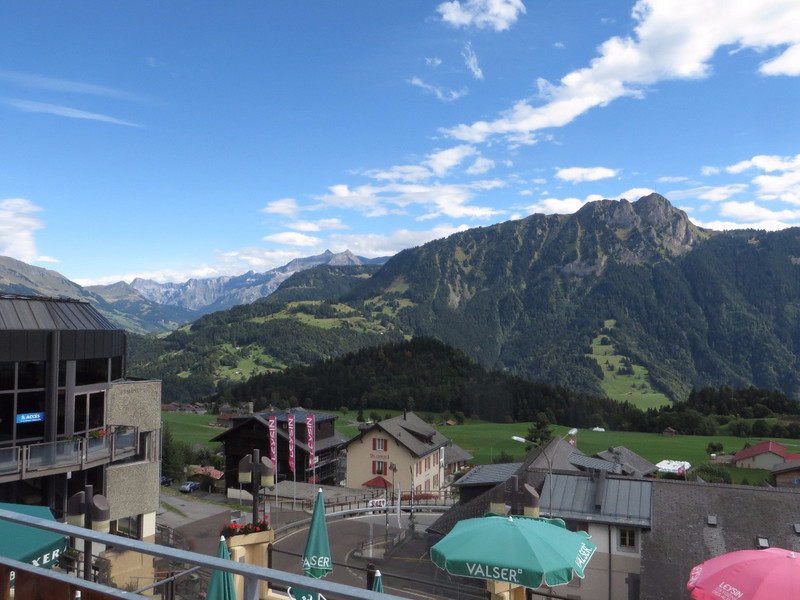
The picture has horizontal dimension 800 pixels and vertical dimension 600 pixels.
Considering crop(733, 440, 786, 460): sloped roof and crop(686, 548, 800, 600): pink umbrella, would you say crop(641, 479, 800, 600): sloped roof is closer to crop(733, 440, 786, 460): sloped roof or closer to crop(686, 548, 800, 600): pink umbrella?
crop(686, 548, 800, 600): pink umbrella

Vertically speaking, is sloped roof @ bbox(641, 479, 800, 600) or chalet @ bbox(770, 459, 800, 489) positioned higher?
sloped roof @ bbox(641, 479, 800, 600)

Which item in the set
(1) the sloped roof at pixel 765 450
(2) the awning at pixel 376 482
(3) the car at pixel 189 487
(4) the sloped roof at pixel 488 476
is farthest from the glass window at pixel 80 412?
(1) the sloped roof at pixel 765 450

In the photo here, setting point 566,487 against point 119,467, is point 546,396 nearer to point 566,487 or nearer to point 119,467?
point 566,487

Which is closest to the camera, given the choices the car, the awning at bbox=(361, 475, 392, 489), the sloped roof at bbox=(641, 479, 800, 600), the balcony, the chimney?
the chimney

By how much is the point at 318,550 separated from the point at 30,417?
1187 cm

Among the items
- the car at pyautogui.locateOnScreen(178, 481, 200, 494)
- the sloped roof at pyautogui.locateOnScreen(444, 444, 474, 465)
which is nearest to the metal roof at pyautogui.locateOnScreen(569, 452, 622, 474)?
the sloped roof at pyautogui.locateOnScreen(444, 444, 474, 465)

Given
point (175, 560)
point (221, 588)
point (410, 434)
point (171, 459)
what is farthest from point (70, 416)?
point (171, 459)

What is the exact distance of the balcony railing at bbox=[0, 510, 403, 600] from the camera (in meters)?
2.66

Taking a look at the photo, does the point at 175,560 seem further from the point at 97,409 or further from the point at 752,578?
the point at 97,409

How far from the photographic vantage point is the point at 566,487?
29.1 meters

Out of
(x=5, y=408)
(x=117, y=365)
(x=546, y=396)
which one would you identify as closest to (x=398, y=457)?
(x=117, y=365)

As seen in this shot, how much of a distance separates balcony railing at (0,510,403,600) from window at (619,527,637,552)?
2692 cm

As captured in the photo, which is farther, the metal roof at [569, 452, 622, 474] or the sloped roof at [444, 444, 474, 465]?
the sloped roof at [444, 444, 474, 465]

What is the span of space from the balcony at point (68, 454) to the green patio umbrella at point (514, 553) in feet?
44.2
